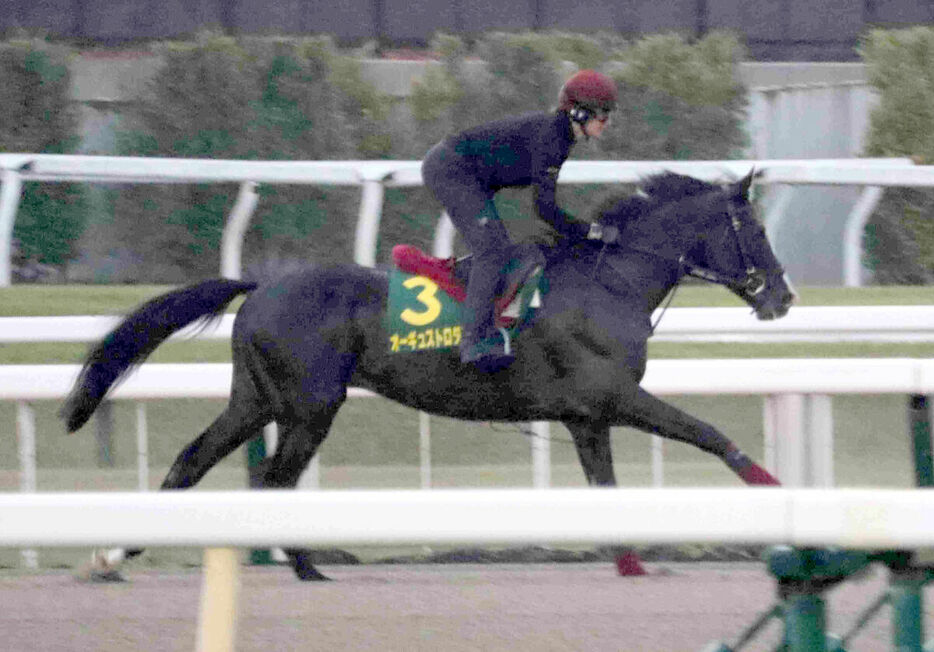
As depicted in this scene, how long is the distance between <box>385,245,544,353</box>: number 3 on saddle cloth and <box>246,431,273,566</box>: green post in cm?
58

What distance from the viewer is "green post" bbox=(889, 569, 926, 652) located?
2.51 m

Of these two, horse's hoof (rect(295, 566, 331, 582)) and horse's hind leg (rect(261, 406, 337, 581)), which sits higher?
horse's hind leg (rect(261, 406, 337, 581))

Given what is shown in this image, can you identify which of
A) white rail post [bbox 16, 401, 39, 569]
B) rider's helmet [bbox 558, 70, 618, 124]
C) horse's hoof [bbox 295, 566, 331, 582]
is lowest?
horse's hoof [bbox 295, 566, 331, 582]

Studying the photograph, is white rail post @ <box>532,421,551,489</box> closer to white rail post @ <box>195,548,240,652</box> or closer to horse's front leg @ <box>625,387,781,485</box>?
horse's front leg @ <box>625,387,781,485</box>

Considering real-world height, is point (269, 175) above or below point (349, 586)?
above

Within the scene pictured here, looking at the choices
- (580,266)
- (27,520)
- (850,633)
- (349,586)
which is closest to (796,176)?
(580,266)

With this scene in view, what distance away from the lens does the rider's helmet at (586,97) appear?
5145 mm

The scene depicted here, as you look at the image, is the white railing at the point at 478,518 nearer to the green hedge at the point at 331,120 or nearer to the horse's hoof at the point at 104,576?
the horse's hoof at the point at 104,576

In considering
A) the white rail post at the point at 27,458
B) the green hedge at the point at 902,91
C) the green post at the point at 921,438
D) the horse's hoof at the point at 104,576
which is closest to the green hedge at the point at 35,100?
the green hedge at the point at 902,91

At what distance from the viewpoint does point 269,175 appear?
8.53m

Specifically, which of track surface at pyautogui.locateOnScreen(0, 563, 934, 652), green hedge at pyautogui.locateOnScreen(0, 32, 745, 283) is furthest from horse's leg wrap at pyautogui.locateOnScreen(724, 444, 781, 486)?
green hedge at pyautogui.locateOnScreen(0, 32, 745, 283)

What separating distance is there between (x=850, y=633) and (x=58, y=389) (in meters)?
3.36

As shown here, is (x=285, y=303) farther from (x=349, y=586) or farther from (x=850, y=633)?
(x=850, y=633)

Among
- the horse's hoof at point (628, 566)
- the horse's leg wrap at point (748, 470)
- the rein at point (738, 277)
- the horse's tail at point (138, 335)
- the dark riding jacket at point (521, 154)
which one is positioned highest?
the dark riding jacket at point (521, 154)
